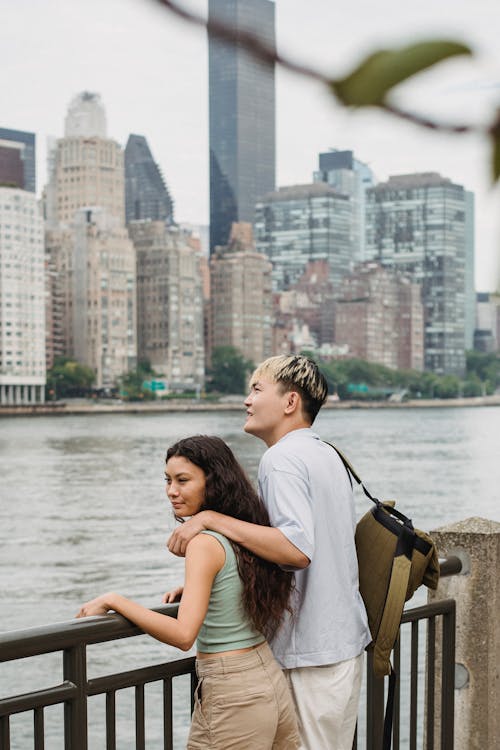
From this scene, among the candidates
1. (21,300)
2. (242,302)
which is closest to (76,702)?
(21,300)

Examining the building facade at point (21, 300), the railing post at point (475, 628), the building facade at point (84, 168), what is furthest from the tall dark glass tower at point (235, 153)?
the railing post at point (475, 628)

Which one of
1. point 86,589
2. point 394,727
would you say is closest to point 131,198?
point 86,589

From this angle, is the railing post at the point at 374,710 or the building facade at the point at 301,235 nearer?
the railing post at the point at 374,710

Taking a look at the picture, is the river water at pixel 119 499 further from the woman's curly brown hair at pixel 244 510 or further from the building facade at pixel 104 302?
the woman's curly brown hair at pixel 244 510

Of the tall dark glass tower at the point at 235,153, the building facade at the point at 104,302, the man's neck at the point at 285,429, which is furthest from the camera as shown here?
the tall dark glass tower at the point at 235,153

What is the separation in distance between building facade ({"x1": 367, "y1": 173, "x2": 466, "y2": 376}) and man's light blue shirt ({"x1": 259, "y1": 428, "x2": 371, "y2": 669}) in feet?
389

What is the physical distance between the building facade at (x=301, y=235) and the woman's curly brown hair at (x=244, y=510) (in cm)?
13226

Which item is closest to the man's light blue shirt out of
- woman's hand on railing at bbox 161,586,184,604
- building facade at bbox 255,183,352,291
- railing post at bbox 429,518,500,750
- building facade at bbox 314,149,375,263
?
woman's hand on railing at bbox 161,586,184,604

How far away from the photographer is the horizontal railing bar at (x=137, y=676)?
2254 mm

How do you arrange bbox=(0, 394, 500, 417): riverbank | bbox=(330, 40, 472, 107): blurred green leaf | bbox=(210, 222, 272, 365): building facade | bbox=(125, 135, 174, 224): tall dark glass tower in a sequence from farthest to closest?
bbox=(125, 135, 174, 224): tall dark glass tower, bbox=(210, 222, 272, 365): building facade, bbox=(0, 394, 500, 417): riverbank, bbox=(330, 40, 472, 107): blurred green leaf

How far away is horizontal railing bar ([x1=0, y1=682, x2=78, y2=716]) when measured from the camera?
2068mm

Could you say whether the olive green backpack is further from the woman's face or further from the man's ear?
the woman's face

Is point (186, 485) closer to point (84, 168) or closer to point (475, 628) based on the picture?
point (475, 628)

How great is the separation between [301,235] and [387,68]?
137052mm
